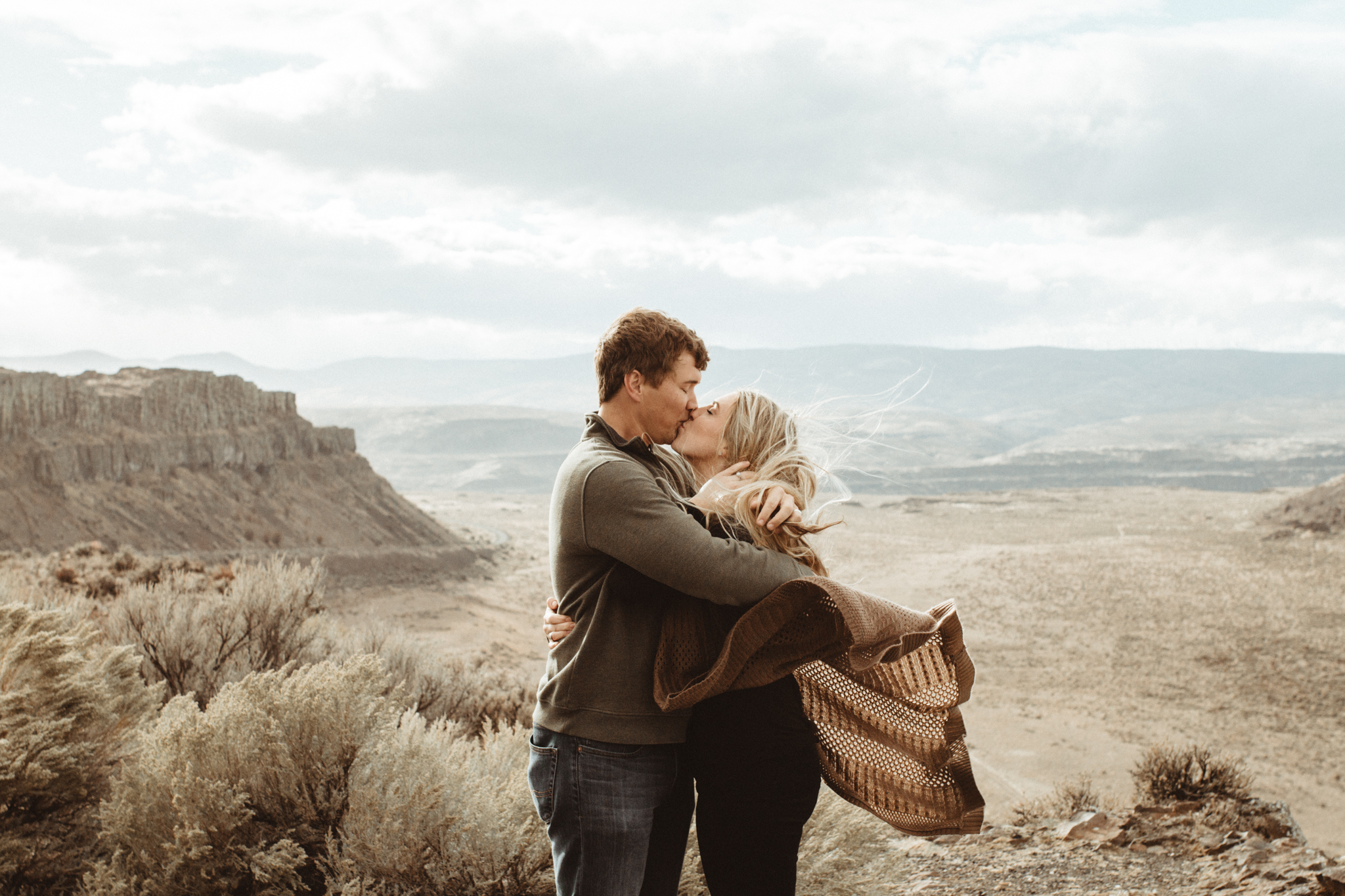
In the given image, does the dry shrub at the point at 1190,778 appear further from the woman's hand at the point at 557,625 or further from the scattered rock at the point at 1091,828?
the woman's hand at the point at 557,625

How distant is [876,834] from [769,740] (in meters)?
2.30

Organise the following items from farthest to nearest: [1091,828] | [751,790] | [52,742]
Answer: [1091,828]
[52,742]
[751,790]

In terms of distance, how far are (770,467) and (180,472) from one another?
91.8 ft

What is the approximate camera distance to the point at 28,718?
3.77 metres

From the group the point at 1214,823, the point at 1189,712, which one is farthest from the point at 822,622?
the point at 1189,712

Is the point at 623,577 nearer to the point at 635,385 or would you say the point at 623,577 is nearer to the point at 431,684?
the point at 635,385

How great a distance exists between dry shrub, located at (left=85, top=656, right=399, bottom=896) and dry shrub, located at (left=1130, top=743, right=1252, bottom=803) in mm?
6001

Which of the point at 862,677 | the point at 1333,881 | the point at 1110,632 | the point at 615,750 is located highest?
the point at 862,677

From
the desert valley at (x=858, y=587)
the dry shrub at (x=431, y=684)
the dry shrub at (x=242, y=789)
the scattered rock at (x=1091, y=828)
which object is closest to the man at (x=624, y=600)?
the desert valley at (x=858, y=587)

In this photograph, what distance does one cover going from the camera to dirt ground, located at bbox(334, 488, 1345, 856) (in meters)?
14.2

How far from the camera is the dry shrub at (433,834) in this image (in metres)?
3.43

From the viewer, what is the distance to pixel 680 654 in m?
2.21

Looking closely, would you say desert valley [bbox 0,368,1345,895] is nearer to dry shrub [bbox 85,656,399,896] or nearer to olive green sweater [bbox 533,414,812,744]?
dry shrub [bbox 85,656,399,896]

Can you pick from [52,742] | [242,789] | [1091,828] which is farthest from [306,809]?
[1091,828]
